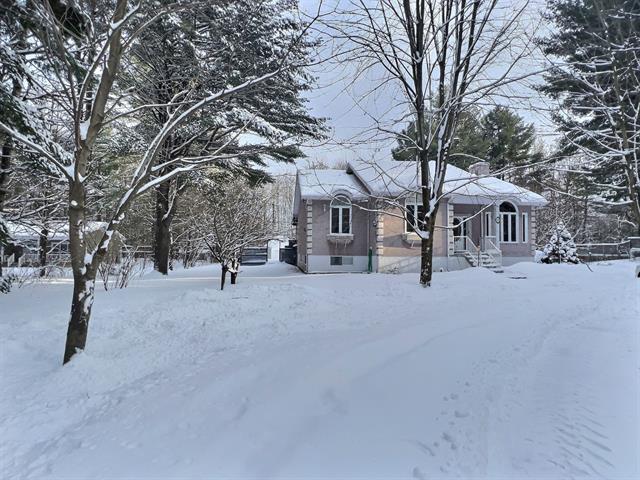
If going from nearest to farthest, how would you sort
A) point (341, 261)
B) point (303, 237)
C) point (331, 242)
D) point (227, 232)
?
1. point (227, 232)
2. point (331, 242)
3. point (341, 261)
4. point (303, 237)

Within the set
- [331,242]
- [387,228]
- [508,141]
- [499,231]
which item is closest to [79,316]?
[331,242]

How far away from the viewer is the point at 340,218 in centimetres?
1727

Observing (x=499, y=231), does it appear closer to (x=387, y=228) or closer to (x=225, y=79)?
(x=387, y=228)

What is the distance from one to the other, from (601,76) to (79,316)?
1384 cm

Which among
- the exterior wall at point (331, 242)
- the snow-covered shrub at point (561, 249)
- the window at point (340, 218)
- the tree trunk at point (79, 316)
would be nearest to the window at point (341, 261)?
the exterior wall at point (331, 242)

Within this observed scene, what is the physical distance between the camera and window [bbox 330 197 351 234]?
17.2 metres

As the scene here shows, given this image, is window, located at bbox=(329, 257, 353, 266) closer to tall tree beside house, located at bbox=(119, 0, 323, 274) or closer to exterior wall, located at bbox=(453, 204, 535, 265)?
tall tree beside house, located at bbox=(119, 0, 323, 274)

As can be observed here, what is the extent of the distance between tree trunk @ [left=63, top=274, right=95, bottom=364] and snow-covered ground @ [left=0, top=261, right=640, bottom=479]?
214 millimetres

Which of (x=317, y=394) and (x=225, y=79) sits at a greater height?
(x=225, y=79)

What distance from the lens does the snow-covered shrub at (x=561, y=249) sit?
1862 cm

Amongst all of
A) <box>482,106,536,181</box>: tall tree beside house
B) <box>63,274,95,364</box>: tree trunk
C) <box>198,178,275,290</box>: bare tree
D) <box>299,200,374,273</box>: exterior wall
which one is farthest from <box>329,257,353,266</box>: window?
<box>482,106,536,181</box>: tall tree beside house

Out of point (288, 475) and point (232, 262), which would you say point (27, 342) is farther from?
point (232, 262)

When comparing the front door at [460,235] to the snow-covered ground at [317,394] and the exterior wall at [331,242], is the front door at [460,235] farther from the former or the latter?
the snow-covered ground at [317,394]

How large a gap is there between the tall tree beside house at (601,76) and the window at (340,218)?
905 cm
